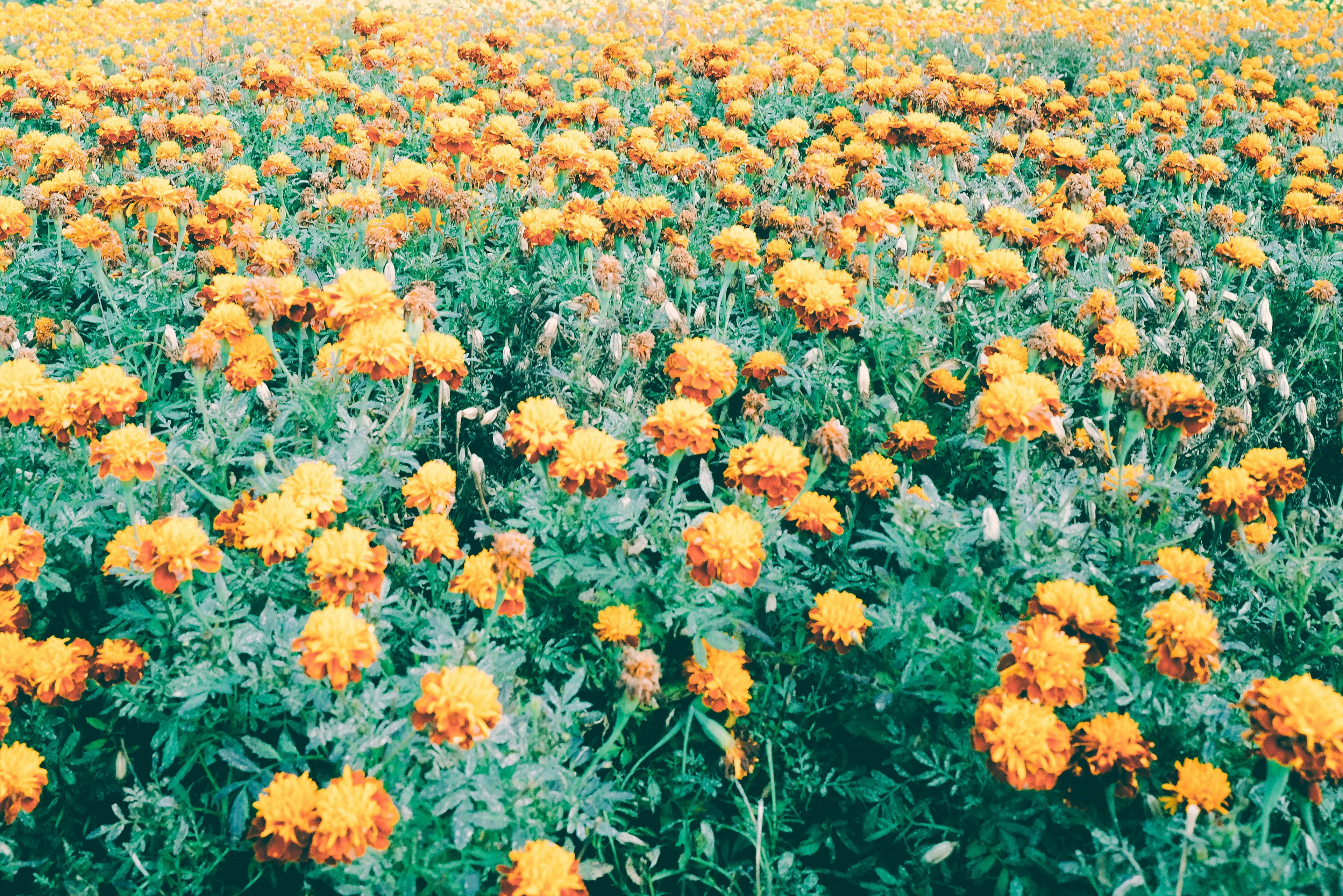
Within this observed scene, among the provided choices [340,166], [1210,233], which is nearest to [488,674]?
[340,166]

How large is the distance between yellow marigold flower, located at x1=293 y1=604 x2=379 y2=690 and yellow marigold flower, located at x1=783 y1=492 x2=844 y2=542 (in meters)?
1.13

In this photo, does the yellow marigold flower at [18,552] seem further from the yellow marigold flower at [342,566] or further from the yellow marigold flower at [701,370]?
the yellow marigold flower at [701,370]

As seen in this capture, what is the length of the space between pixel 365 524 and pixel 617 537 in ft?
2.24

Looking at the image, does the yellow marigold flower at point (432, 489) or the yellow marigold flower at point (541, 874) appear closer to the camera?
the yellow marigold flower at point (541, 874)

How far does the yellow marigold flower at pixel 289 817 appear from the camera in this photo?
5.24 ft

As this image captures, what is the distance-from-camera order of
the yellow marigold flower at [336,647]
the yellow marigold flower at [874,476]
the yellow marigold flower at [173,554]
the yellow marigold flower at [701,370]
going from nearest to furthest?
1. the yellow marigold flower at [336,647]
2. the yellow marigold flower at [173,554]
3. the yellow marigold flower at [701,370]
4. the yellow marigold flower at [874,476]

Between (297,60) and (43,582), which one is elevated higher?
(297,60)

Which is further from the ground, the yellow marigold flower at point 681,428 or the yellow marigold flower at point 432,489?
the yellow marigold flower at point 681,428

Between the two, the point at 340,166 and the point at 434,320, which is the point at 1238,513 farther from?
the point at 340,166

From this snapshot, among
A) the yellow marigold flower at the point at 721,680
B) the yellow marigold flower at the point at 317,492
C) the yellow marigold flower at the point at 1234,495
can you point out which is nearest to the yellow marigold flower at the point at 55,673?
the yellow marigold flower at the point at 317,492

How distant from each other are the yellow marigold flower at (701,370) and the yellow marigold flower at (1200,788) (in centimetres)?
138

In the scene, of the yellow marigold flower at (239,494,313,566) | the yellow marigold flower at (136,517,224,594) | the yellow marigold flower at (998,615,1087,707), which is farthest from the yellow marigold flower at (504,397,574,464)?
the yellow marigold flower at (998,615,1087,707)

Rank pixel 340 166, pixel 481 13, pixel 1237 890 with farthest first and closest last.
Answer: pixel 481 13, pixel 340 166, pixel 1237 890

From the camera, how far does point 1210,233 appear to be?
13.8ft
